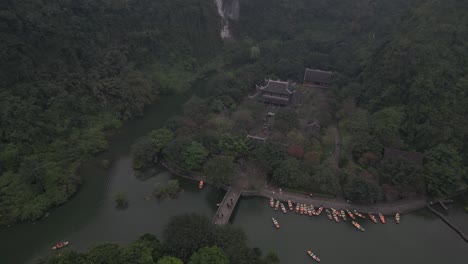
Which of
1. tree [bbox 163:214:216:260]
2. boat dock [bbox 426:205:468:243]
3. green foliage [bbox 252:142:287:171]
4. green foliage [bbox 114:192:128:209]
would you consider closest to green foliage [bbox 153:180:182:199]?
green foliage [bbox 114:192:128:209]

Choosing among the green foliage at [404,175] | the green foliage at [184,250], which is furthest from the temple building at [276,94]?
the green foliage at [184,250]

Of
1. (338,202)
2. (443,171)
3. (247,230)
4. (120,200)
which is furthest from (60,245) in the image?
(443,171)

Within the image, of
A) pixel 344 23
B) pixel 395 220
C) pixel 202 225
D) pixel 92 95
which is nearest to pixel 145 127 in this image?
pixel 92 95

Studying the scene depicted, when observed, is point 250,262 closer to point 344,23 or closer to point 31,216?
point 31,216

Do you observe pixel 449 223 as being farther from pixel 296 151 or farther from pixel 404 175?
pixel 296 151

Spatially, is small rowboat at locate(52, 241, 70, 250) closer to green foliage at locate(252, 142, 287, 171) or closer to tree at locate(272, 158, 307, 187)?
green foliage at locate(252, 142, 287, 171)

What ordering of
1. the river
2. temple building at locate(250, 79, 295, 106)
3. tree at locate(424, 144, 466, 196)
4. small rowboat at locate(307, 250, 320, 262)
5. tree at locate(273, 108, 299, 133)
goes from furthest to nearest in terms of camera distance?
temple building at locate(250, 79, 295, 106), tree at locate(273, 108, 299, 133), tree at locate(424, 144, 466, 196), the river, small rowboat at locate(307, 250, 320, 262)
